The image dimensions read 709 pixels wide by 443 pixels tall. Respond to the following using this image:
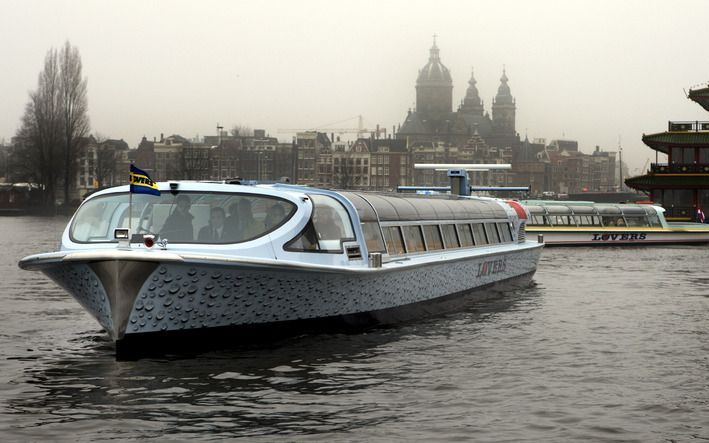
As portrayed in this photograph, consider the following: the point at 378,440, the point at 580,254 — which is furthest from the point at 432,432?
the point at 580,254

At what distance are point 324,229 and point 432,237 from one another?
5.98 metres

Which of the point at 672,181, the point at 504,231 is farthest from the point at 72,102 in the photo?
the point at 504,231

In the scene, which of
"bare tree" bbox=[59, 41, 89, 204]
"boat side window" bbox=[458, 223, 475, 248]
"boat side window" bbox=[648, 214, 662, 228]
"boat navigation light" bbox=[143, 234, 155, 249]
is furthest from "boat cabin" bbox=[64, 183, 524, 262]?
"bare tree" bbox=[59, 41, 89, 204]

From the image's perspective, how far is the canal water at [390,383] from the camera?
12.9 m

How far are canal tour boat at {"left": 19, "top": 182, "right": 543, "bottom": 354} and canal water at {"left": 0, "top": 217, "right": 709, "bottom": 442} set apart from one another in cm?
55

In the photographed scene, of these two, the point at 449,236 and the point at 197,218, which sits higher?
the point at 197,218

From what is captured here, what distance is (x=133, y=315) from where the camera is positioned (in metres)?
16.1

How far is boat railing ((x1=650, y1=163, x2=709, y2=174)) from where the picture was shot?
7894 cm

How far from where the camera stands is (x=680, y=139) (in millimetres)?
80000

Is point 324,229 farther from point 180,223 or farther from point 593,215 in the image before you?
point 593,215

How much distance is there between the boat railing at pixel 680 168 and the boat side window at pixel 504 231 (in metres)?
52.1

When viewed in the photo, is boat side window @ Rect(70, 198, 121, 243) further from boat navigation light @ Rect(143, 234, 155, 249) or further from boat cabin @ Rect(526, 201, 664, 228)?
boat cabin @ Rect(526, 201, 664, 228)

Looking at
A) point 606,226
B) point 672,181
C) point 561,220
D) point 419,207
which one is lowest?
point 606,226

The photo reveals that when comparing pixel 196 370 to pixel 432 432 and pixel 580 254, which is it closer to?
pixel 432 432
